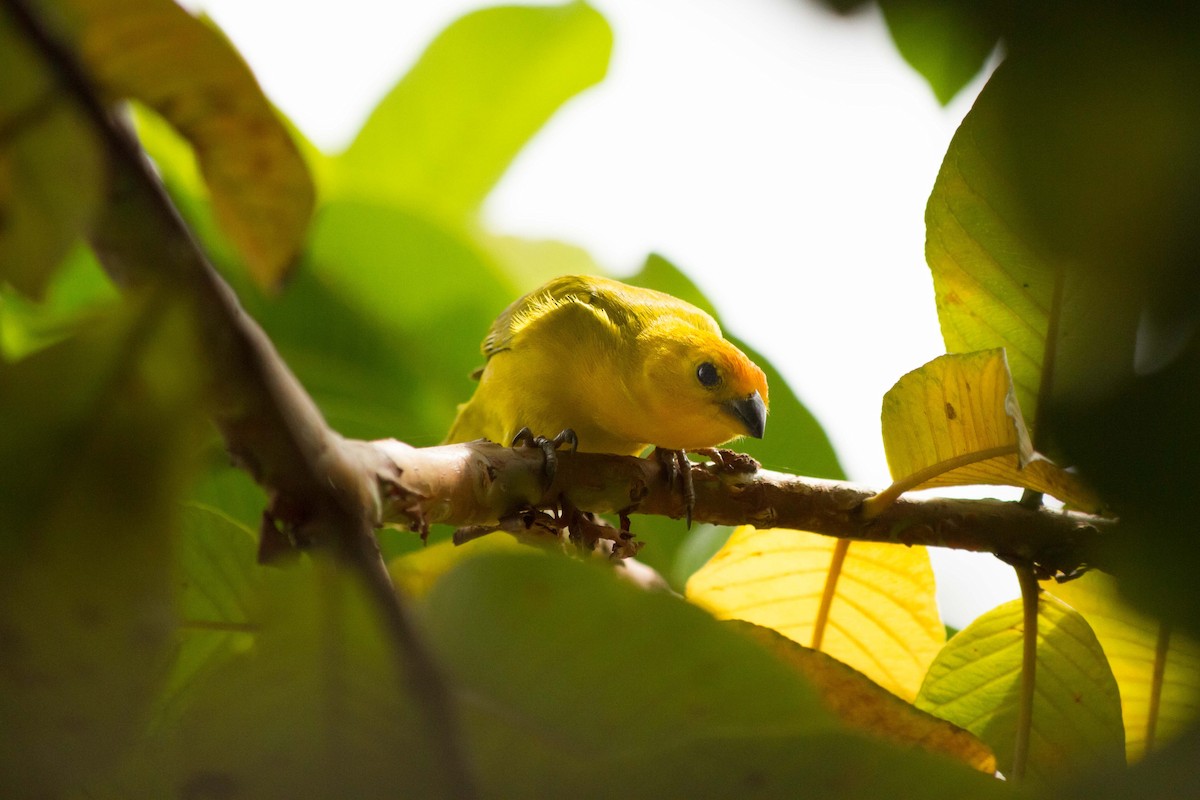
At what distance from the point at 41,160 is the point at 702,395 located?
237 cm

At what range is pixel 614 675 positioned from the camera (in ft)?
2.31

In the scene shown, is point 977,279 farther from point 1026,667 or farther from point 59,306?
point 59,306

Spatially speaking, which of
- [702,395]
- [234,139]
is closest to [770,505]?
[702,395]

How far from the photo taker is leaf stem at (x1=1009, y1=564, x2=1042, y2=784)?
1741 millimetres

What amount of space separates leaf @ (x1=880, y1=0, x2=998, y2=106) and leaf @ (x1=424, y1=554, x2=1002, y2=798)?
1.32 ft

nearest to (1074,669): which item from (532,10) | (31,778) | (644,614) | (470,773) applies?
→ (644,614)

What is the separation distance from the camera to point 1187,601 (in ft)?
1.33

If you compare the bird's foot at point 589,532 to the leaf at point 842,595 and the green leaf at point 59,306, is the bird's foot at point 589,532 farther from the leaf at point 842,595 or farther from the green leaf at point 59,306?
the green leaf at point 59,306

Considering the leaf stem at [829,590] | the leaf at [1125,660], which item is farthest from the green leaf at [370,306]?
the leaf at [1125,660]

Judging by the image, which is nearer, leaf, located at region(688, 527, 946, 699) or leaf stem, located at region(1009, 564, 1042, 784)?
leaf stem, located at region(1009, 564, 1042, 784)

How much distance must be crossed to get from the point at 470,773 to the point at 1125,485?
40 centimetres

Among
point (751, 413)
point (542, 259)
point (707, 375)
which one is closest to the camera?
point (751, 413)

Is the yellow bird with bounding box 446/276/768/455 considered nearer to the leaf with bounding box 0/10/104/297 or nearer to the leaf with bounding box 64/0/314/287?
the leaf with bounding box 64/0/314/287

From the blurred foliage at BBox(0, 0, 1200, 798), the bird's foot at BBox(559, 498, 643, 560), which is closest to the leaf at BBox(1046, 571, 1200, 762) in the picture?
the blurred foliage at BBox(0, 0, 1200, 798)
